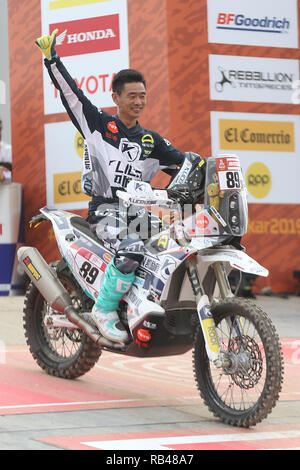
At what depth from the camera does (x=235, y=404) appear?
17.0 feet

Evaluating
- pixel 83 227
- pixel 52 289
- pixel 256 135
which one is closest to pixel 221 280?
pixel 83 227

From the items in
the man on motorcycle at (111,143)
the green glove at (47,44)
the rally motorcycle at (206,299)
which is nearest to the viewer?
the rally motorcycle at (206,299)

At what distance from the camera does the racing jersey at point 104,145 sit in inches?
232

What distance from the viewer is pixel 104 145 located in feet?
19.5

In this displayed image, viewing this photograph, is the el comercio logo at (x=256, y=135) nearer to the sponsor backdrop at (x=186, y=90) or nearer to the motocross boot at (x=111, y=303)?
the sponsor backdrop at (x=186, y=90)

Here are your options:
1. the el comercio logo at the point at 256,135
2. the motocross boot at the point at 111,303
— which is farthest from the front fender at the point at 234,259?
the el comercio logo at the point at 256,135

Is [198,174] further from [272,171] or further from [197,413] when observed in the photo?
[272,171]

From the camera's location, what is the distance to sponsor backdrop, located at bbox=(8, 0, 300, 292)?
1148 centimetres

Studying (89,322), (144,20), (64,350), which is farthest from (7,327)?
(144,20)

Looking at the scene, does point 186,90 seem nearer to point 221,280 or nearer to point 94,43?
point 94,43

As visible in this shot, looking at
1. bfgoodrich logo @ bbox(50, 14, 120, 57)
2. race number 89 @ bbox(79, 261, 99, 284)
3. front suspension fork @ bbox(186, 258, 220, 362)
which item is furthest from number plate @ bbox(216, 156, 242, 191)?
bfgoodrich logo @ bbox(50, 14, 120, 57)

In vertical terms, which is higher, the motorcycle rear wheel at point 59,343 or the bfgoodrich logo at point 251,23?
the bfgoodrich logo at point 251,23

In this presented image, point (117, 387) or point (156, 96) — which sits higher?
point (156, 96)
